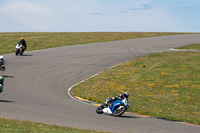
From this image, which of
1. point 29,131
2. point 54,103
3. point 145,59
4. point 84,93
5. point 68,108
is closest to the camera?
point 29,131

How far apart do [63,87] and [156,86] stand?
7.19 meters

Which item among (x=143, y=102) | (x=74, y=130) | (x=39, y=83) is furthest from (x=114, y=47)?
(x=74, y=130)

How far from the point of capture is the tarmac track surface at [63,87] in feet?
46.8

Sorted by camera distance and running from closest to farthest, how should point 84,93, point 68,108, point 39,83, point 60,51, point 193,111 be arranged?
1. point 68,108
2. point 193,111
3. point 84,93
4. point 39,83
5. point 60,51

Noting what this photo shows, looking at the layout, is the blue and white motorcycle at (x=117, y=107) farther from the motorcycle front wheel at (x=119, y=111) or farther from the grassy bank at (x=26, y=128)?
the grassy bank at (x=26, y=128)

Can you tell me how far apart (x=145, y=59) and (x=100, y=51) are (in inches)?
294

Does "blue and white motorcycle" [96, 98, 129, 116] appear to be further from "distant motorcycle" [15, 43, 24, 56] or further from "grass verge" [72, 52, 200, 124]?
"distant motorcycle" [15, 43, 24, 56]

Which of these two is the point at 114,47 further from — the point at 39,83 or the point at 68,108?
the point at 68,108

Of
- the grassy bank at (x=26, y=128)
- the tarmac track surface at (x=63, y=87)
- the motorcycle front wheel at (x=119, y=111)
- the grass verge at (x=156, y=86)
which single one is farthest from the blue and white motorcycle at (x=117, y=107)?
the grassy bank at (x=26, y=128)

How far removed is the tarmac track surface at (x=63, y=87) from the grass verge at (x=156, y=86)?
5.03 feet

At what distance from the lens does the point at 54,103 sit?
1839 centimetres

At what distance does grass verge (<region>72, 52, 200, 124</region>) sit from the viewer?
19453 millimetres

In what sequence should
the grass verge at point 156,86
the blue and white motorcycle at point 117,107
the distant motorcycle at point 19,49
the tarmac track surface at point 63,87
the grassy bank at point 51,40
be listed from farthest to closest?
the grassy bank at point 51,40, the distant motorcycle at point 19,49, the grass verge at point 156,86, the blue and white motorcycle at point 117,107, the tarmac track surface at point 63,87

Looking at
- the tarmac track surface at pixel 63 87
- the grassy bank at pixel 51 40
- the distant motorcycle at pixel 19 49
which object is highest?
the grassy bank at pixel 51 40
